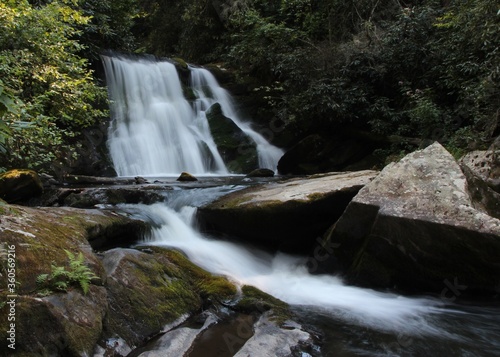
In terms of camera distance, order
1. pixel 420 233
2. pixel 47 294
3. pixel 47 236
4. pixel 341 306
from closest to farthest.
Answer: pixel 47 294 < pixel 47 236 < pixel 420 233 < pixel 341 306

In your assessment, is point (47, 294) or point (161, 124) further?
point (161, 124)

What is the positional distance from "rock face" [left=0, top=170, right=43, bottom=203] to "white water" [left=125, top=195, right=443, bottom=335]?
195cm

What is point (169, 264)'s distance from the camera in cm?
440

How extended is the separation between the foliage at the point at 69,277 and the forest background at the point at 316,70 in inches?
95.3

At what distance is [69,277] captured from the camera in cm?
301

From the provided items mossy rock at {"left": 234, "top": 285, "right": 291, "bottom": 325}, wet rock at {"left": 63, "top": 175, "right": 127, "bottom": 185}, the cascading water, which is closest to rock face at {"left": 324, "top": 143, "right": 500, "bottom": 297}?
mossy rock at {"left": 234, "top": 285, "right": 291, "bottom": 325}

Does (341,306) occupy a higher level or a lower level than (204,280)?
lower

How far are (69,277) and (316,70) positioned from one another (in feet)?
32.9

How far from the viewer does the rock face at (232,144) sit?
39.2 ft

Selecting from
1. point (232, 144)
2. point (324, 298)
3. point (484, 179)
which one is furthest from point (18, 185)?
point (484, 179)

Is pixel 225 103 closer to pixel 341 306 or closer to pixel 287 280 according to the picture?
pixel 287 280

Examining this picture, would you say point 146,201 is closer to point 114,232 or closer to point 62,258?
point 114,232

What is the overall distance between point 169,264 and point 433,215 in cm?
324

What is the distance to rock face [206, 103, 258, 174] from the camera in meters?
12.0
